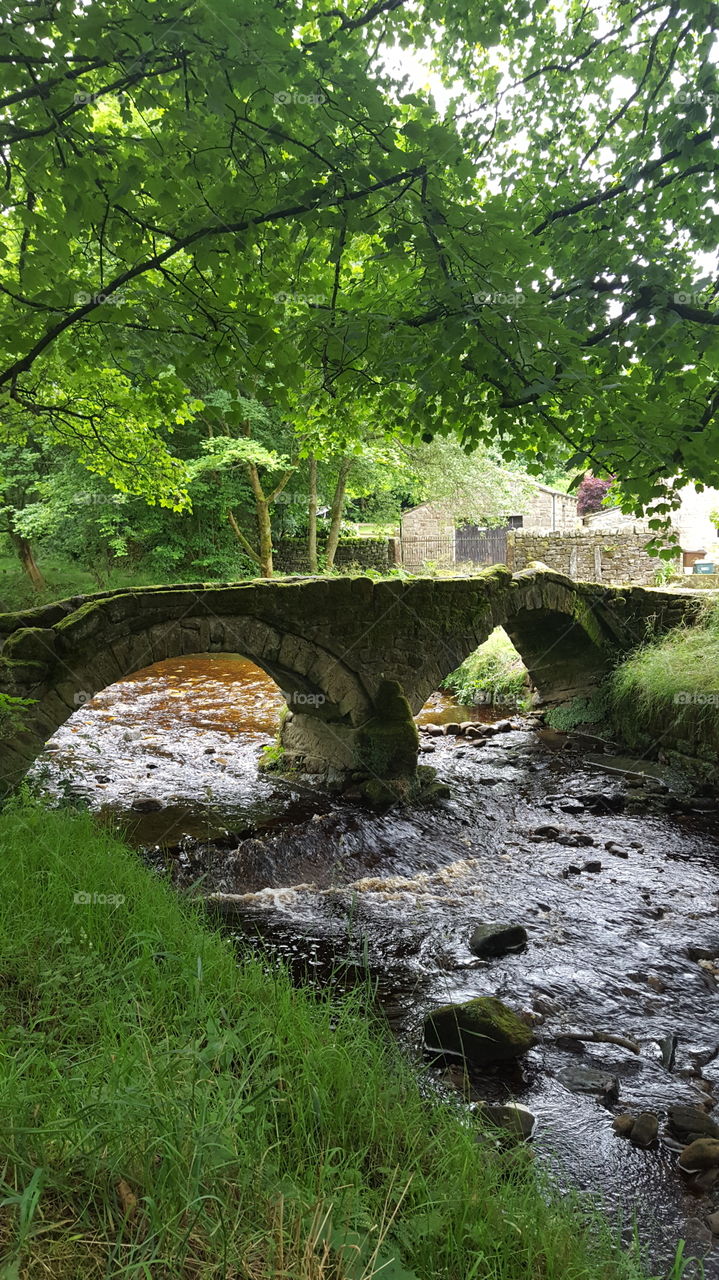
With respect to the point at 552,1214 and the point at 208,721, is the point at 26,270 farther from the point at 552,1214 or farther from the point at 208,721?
the point at 208,721

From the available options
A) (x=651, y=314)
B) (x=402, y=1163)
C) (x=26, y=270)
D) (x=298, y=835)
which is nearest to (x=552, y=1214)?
(x=402, y=1163)

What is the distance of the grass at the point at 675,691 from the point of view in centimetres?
966

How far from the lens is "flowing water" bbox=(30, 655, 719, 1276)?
3.75m

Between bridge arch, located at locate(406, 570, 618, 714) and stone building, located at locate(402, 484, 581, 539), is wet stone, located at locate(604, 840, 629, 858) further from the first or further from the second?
stone building, located at locate(402, 484, 581, 539)

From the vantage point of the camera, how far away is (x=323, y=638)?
8.46 meters

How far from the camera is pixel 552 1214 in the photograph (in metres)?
2.38

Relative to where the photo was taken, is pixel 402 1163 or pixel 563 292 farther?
pixel 563 292

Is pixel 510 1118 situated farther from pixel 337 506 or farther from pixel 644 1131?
pixel 337 506

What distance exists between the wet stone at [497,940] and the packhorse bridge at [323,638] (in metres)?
3.53

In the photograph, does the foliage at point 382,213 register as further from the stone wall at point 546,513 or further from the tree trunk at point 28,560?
the stone wall at point 546,513

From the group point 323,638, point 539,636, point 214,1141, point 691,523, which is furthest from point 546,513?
point 214,1141

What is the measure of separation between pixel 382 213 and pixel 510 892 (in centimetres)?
528

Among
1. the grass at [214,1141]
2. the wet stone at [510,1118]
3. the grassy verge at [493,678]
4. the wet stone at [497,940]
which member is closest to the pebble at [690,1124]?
the wet stone at [510,1118]

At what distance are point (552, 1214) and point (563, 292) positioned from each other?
3976 mm
